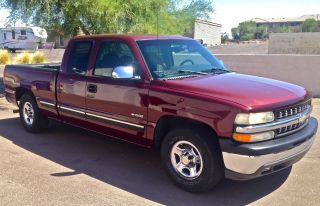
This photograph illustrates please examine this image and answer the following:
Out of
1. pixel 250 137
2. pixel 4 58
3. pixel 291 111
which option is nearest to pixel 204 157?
pixel 250 137

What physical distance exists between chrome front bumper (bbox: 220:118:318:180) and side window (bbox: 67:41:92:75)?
9.08ft

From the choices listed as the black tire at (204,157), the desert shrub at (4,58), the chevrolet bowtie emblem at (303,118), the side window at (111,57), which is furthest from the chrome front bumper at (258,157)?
the desert shrub at (4,58)

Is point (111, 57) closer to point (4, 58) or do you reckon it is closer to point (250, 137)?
point (250, 137)

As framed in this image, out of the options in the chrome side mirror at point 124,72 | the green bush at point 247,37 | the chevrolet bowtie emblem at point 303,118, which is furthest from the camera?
the green bush at point 247,37

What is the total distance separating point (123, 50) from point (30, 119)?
2875 mm

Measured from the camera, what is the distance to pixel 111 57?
18.4 ft

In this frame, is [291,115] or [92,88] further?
[92,88]

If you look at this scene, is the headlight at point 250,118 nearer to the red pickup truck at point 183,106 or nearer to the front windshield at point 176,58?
the red pickup truck at point 183,106

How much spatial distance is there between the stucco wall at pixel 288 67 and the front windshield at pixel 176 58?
6511 mm

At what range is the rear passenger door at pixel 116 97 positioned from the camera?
4973mm

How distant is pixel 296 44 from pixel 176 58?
2900 cm

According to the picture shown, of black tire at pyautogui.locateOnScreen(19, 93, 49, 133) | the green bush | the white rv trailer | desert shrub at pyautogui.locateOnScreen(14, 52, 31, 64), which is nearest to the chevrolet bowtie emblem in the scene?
black tire at pyautogui.locateOnScreen(19, 93, 49, 133)

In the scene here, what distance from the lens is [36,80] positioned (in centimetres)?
682

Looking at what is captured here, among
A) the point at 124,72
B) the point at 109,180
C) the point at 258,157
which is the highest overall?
the point at 124,72
